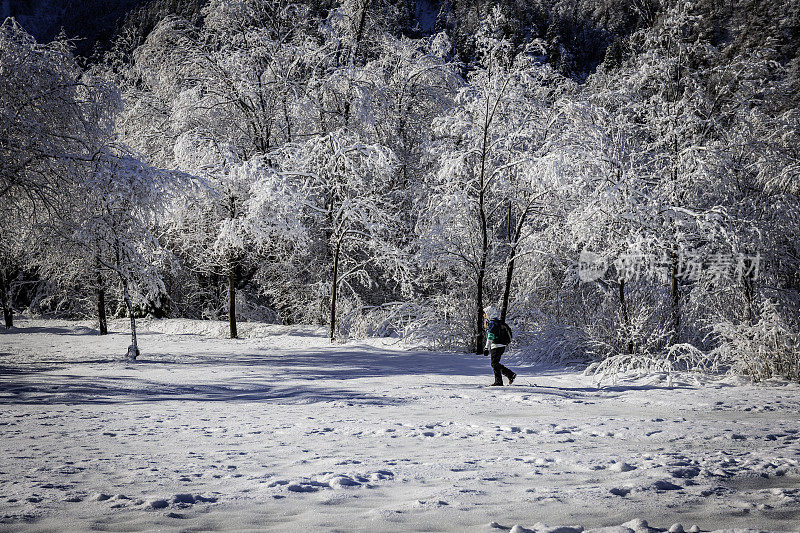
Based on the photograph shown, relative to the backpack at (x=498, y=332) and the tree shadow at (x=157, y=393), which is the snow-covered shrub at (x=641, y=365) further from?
the tree shadow at (x=157, y=393)

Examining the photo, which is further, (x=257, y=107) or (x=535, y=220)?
(x=257, y=107)

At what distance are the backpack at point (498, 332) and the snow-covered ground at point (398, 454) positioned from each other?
32.1 inches

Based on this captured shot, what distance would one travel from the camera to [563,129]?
13.9 metres

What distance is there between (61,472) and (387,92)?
17877 mm

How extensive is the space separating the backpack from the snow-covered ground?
82 cm

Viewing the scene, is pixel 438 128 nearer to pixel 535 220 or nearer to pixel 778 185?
pixel 535 220

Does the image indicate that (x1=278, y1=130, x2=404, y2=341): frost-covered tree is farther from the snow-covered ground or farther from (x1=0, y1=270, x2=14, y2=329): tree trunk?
(x1=0, y1=270, x2=14, y2=329): tree trunk

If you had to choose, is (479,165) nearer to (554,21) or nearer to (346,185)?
(346,185)

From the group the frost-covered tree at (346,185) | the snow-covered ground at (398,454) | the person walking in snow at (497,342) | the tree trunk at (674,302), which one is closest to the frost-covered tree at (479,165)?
the frost-covered tree at (346,185)

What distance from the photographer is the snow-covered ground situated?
2.96 m

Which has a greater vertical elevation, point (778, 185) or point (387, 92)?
point (387, 92)

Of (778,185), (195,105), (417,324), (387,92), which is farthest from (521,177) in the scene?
(195,105)

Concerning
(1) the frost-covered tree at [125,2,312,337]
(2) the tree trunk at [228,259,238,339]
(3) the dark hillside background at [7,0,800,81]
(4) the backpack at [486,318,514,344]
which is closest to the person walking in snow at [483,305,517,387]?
(4) the backpack at [486,318,514,344]

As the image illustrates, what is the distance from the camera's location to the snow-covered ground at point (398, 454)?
9.70 feet
